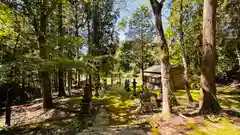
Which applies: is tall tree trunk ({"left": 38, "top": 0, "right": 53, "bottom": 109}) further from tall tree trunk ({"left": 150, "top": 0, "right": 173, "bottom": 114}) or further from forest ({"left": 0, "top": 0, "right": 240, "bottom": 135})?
tall tree trunk ({"left": 150, "top": 0, "right": 173, "bottom": 114})

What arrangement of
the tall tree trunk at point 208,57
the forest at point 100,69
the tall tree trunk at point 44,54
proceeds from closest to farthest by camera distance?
the forest at point 100,69 → the tall tree trunk at point 208,57 → the tall tree trunk at point 44,54

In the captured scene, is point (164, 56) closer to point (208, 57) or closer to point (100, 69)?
point (208, 57)

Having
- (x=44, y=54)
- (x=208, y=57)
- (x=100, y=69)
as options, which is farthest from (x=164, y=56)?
(x=100, y=69)

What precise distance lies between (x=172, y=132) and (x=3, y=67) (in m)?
6.61

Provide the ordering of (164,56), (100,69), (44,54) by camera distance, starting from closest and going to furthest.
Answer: (164,56) → (44,54) → (100,69)

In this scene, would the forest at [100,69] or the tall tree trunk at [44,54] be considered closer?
the forest at [100,69]

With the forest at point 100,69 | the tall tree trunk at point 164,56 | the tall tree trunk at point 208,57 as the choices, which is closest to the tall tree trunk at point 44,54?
the forest at point 100,69

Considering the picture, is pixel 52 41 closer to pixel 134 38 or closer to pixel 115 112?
pixel 115 112

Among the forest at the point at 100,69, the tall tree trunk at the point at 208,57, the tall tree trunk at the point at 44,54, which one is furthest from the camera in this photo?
the tall tree trunk at the point at 44,54

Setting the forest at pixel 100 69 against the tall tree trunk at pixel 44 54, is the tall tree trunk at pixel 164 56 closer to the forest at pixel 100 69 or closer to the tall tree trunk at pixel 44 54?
the forest at pixel 100 69

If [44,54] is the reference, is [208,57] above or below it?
below

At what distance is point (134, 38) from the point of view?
19.9 metres

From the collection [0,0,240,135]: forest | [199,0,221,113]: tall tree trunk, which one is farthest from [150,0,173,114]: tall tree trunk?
[199,0,221,113]: tall tree trunk

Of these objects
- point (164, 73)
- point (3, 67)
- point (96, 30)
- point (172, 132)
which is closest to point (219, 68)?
point (96, 30)
